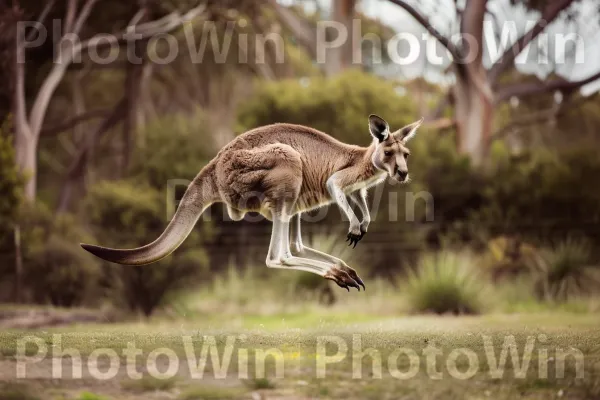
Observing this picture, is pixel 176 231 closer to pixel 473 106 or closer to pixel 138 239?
pixel 138 239

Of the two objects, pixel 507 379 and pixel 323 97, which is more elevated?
pixel 323 97

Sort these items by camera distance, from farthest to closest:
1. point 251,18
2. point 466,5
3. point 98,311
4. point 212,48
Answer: point 212,48 → point 251,18 → point 466,5 → point 98,311

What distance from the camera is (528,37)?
809 inches

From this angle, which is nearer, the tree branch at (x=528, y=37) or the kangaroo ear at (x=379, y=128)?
the kangaroo ear at (x=379, y=128)

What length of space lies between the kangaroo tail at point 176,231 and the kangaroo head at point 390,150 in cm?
144

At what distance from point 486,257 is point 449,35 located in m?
5.98

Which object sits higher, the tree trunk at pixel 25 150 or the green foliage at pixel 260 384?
the tree trunk at pixel 25 150

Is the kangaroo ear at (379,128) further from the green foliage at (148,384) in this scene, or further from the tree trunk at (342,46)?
the tree trunk at (342,46)

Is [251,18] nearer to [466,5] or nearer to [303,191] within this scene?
[466,5]

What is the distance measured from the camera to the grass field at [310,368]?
17.7 feet

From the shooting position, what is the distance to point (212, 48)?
2678cm

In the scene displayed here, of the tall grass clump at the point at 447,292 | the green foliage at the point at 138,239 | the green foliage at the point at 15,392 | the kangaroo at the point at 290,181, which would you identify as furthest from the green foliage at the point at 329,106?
the green foliage at the point at 15,392

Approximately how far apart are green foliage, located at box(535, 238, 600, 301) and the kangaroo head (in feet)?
28.7

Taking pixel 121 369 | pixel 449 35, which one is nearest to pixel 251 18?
pixel 449 35
